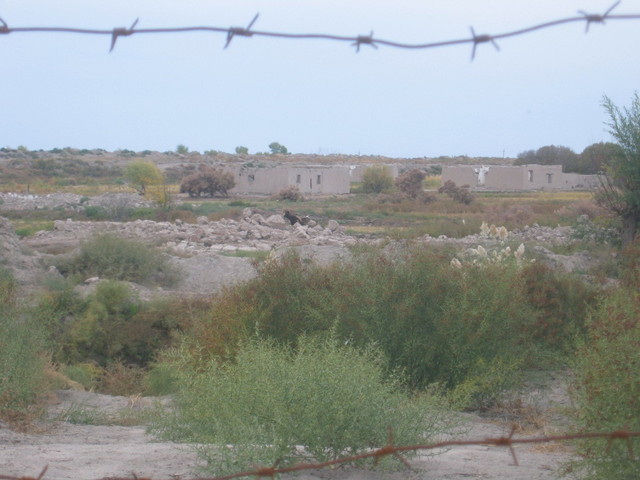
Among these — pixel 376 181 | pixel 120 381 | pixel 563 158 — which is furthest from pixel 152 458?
pixel 563 158

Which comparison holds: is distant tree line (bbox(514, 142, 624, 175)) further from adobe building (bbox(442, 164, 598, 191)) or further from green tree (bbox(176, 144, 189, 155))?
green tree (bbox(176, 144, 189, 155))

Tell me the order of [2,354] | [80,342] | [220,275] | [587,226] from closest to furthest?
[2,354]
[80,342]
[587,226]
[220,275]

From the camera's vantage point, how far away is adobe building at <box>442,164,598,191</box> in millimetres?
81625

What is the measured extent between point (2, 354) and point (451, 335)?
598cm

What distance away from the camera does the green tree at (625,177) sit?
23109 mm

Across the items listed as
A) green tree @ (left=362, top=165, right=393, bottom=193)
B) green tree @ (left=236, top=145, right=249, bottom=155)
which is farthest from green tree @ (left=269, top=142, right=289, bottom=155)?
green tree @ (left=362, top=165, right=393, bottom=193)

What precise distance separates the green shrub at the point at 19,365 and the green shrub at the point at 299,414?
391 centimetres

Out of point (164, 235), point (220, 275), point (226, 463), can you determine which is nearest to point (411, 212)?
point (164, 235)

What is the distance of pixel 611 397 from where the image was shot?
6891 mm

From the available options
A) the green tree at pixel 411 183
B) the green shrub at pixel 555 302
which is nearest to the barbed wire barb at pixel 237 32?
the green shrub at pixel 555 302

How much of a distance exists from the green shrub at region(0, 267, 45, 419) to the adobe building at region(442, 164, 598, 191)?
240 ft

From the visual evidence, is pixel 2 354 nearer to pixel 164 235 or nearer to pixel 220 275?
pixel 220 275

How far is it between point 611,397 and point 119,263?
23029mm

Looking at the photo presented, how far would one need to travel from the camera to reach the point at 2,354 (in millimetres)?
10883
